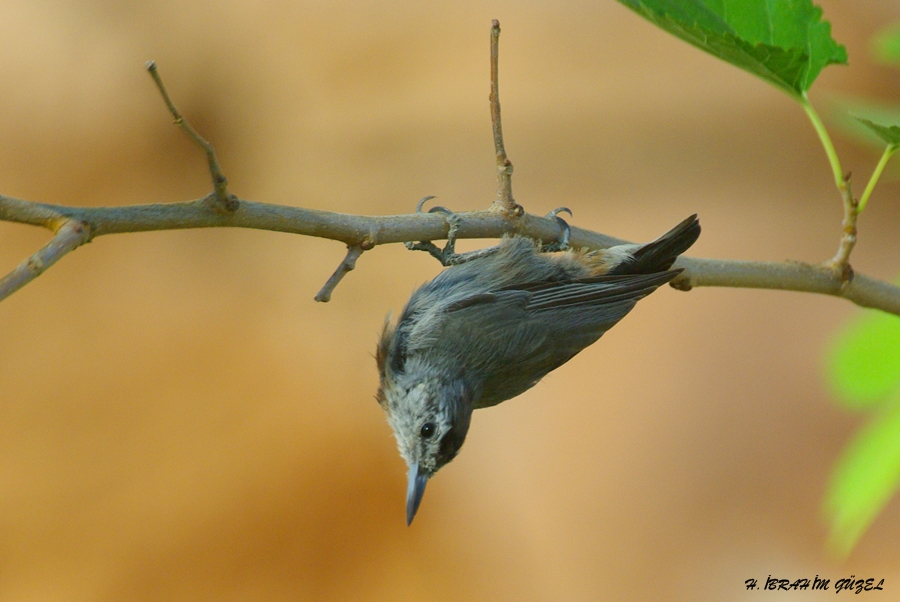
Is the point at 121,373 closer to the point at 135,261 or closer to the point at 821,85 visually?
the point at 135,261

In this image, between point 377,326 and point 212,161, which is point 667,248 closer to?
point 212,161

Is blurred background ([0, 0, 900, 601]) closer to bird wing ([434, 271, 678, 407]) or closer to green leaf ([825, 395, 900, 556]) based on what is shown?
bird wing ([434, 271, 678, 407])

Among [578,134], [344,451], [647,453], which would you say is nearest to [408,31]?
[578,134]

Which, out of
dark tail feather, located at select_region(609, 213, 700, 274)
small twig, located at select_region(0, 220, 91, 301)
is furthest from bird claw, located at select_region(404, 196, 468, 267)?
small twig, located at select_region(0, 220, 91, 301)

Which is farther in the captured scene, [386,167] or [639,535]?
[386,167]

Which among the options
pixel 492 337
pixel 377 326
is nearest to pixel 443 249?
pixel 492 337

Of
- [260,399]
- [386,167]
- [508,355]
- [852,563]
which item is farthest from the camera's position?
[386,167]

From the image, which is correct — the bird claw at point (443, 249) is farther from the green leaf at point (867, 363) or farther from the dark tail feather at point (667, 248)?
the green leaf at point (867, 363)
